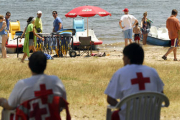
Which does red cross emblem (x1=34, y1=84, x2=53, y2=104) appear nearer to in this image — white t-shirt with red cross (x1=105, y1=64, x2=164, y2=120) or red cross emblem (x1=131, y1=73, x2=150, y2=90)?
white t-shirt with red cross (x1=105, y1=64, x2=164, y2=120)

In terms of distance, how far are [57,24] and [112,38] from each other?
37.4 ft

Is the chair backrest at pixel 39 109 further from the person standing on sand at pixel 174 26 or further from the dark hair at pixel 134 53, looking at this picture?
the person standing on sand at pixel 174 26

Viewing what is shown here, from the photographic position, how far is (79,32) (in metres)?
19.6

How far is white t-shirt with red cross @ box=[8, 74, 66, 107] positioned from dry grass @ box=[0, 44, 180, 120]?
219cm

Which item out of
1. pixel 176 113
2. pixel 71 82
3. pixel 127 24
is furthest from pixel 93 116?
pixel 127 24

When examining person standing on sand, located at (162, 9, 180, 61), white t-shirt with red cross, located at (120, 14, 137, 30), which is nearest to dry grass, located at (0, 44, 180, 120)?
person standing on sand, located at (162, 9, 180, 61)

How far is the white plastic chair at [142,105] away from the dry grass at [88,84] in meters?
2.01

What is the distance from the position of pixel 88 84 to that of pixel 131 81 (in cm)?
462

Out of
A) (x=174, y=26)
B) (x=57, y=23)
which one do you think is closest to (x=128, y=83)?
(x=174, y=26)

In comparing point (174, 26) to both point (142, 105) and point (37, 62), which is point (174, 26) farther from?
point (37, 62)

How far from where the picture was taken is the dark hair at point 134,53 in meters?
4.00

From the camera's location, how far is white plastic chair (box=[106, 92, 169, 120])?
3758mm

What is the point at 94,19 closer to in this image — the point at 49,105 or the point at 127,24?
the point at 127,24

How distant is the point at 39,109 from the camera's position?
359cm
